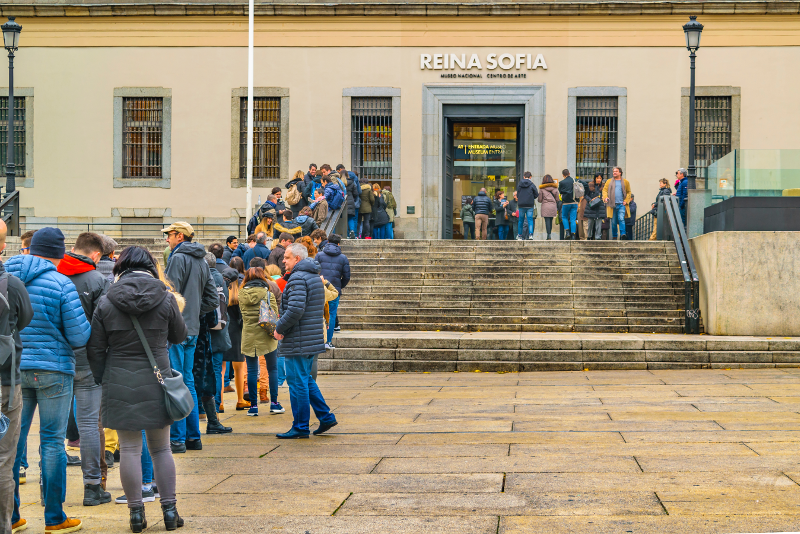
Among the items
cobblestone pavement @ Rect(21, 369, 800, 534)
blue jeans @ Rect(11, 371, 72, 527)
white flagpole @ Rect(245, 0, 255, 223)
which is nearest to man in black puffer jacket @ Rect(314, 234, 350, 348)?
cobblestone pavement @ Rect(21, 369, 800, 534)

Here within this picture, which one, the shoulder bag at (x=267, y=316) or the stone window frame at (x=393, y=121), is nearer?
the shoulder bag at (x=267, y=316)

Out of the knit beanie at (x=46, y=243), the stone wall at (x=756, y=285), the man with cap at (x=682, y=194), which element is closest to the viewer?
the knit beanie at (x=46, y=243)

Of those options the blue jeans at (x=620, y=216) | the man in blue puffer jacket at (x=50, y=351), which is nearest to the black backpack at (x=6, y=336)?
the man in blue puffer jacket at (x=50, y=351)

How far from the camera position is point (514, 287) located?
56.2 ft

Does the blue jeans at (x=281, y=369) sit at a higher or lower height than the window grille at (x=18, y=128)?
lower

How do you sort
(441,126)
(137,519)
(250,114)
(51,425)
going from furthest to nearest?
1. (441,126)
2. (250,114)
3. (51,425)
4. (137,519)

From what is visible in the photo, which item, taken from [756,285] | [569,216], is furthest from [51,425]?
[569,216]

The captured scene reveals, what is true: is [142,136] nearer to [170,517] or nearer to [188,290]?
[188,290]

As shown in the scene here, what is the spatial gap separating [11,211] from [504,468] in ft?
64.4

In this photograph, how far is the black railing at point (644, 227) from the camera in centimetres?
2125

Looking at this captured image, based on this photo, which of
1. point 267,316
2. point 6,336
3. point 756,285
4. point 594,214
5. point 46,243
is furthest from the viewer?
point 594,214

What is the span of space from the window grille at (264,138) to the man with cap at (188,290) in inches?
700

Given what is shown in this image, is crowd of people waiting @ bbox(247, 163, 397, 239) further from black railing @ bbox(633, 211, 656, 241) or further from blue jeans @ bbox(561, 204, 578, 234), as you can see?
black railing @ bbox(633, 211, 656, 241)

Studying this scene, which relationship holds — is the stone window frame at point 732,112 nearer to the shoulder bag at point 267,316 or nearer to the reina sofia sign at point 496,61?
the reina sofia sign at point 496,61
